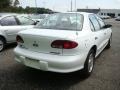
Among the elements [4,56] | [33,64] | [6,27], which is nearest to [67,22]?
[33,64]

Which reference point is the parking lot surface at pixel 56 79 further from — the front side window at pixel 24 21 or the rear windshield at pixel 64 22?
the front side window at pixel 24 21

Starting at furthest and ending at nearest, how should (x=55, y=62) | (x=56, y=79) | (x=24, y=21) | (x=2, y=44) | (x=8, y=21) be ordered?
(x=24, y=21) → (x=8, y=21) → (x=2, y=44) → (x=56, y=79) → (x=55, y=62)

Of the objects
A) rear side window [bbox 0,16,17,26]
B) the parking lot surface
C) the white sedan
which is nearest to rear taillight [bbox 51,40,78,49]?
the white sedan

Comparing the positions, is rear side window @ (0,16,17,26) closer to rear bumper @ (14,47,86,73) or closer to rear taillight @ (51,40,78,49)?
rear bumper @ (14,47,86,73)

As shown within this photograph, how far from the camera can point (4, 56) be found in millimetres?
6453

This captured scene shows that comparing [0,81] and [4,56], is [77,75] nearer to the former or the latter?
[0,81]

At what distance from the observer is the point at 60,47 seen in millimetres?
3820

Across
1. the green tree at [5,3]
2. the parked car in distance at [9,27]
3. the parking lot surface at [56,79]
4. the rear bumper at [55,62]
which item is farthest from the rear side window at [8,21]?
the green tree at [5,3]

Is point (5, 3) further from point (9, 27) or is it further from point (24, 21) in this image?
point (9, 27)

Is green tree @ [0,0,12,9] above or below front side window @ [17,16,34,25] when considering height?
below

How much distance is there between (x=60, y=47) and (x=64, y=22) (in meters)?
1.09

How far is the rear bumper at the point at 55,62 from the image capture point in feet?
12.4

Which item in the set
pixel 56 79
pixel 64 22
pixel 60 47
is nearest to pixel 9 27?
pixel 64 22

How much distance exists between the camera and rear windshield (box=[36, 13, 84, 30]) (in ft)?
14.7
